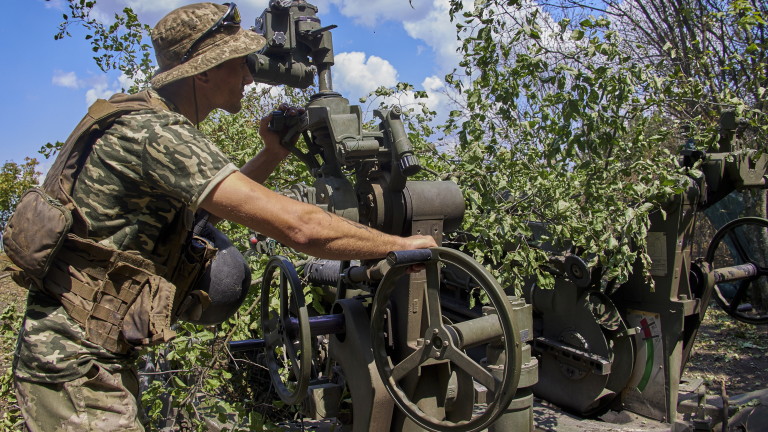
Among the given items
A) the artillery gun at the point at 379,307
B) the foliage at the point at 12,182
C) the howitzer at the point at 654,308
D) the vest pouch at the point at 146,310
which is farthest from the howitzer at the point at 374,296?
the foliage at the point at 12,182

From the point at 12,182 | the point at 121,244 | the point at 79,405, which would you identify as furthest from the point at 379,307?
the point at 12,182

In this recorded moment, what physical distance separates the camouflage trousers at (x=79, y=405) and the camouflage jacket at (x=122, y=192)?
0.04 m

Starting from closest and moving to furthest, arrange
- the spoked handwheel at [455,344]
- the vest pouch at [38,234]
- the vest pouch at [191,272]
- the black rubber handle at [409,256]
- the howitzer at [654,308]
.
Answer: the spoked handwheel at [455,344] → the vest pouch at [38,234] → the black rubber handle at [409,256] → the vest pouch at [191,272] → the howitzer at [654,308]

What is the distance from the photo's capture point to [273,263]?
3.13 meters

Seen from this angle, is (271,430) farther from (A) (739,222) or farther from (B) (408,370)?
(A) (739,222)

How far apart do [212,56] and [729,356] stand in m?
8.01

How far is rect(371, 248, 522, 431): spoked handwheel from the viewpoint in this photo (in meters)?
2.19

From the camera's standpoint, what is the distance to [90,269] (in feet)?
7.89

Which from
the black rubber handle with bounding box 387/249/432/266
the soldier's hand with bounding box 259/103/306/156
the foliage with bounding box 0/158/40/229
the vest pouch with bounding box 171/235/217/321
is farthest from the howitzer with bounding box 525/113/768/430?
the foliage with bounding box 0/158/40/229

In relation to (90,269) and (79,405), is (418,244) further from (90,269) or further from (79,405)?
(79,405)

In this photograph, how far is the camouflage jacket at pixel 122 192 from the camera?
2303mm

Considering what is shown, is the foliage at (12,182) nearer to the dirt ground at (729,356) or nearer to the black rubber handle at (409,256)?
the dirt ground at (729,356)

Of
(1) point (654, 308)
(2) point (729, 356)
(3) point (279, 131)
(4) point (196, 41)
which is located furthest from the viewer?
(2) point (729, 356)

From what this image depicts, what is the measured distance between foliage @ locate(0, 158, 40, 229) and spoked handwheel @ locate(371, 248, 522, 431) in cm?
1414
